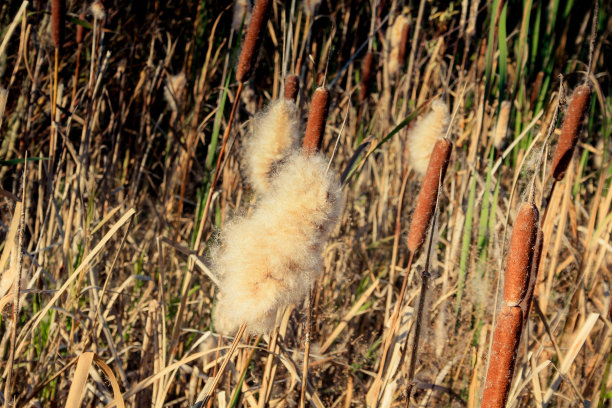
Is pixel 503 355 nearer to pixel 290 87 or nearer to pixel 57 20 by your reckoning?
pixel 290 87

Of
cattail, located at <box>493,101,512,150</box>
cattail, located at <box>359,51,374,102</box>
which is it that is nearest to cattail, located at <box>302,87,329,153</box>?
cattail, located at <box>493,101,512,150</box>

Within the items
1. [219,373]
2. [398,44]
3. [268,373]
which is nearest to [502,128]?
[398,44]

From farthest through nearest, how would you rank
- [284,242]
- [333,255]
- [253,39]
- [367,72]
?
[333,255] → [367,72] → [253,39] → [284,242]

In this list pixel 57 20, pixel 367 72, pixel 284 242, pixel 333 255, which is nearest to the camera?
pixel 284 242

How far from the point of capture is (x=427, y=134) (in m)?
1.37

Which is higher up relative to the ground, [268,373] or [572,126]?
[572,126]

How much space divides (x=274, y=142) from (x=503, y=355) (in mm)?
588

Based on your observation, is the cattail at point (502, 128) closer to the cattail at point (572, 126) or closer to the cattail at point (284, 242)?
the cattail at point (572, 126)

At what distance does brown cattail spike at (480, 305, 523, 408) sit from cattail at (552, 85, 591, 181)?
0.54 m

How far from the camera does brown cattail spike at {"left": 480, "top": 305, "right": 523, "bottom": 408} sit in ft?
2.06

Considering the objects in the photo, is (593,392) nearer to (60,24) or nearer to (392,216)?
(392,216)

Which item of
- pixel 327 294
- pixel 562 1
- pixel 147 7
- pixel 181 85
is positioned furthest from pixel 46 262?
pixel 562 1

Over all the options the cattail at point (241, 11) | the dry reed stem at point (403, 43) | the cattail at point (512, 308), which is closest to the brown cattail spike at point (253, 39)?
the cattail at point (241, 11)

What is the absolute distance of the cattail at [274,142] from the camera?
1037 millimetres
